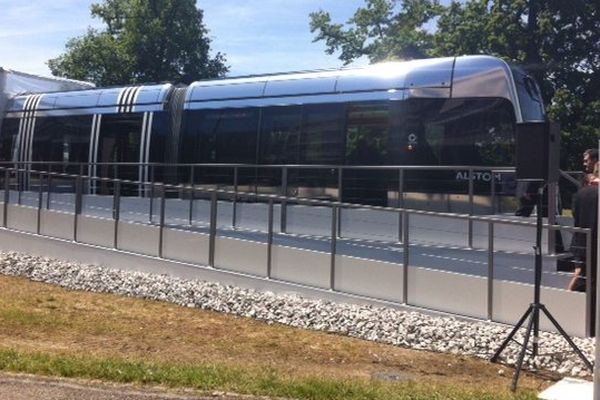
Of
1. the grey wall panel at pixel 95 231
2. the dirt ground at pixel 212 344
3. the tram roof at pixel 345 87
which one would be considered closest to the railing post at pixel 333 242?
the dirt ground at pixel 212 344

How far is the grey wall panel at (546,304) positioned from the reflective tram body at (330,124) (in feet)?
10.4

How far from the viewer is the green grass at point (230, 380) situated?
645 centimetres

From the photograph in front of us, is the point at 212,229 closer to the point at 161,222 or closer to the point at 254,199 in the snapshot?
the point at 254,199

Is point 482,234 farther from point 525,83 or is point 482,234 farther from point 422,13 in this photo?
point 422,13

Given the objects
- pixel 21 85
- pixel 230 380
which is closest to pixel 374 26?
pixel 21 85

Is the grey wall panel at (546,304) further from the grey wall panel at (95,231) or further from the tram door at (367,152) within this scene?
the grey wall panel at (95,231)

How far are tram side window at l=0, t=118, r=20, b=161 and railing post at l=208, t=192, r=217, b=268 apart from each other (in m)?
12.8

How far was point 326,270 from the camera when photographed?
456 inches

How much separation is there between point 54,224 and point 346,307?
697 centimetres

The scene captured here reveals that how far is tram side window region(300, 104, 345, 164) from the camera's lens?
50.7ft

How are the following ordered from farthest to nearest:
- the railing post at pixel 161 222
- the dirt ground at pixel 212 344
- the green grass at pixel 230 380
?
the railing post at pixel 161 222 < the dirt ground at pixel 212 344 < the green grass at pixel 230 380

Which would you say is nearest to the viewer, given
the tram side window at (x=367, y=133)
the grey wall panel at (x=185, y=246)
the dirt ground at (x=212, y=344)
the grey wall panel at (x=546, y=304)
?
the dirt ground at (x=212, y=344)

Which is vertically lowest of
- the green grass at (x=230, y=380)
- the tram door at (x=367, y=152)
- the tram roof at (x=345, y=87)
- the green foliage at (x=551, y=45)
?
the green grass at (x=230, y=380)

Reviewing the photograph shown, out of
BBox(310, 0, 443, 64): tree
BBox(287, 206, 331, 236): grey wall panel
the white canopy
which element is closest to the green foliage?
BBox(310, 0, 443, 64): tree
